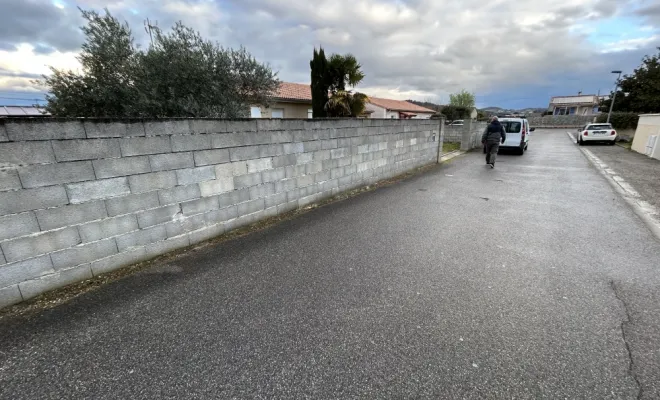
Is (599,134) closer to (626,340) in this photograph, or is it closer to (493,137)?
(493,137)

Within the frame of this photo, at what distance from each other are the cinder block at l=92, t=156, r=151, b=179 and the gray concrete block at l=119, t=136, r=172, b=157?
0.06 meters

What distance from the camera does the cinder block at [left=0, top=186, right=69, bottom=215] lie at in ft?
7.59

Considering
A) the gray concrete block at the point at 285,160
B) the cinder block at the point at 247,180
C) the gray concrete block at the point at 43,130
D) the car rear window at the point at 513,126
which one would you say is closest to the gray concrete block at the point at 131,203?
the gray concrete block at the point at 43,130

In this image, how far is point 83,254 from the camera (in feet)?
9.07

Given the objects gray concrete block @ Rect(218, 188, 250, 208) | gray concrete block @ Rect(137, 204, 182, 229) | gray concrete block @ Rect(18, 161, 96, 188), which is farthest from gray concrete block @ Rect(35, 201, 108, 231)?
gray concrete block @ Rect(218, 188, 250, 208)

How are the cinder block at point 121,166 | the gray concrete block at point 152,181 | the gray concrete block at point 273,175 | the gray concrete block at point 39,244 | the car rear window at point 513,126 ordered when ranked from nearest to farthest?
1. the gray concrete block at point 39,244
2. the cinder block at point 121,166
3. the gray concrete block at point 152,181
4. the gray concrete block at point 273,175
5. the car rear window at point 513,126

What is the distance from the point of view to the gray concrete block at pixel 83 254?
264cm

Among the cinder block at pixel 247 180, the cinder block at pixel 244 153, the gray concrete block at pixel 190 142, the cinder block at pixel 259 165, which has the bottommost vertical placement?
the cinder block at pixel 247 180

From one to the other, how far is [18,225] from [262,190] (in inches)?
102

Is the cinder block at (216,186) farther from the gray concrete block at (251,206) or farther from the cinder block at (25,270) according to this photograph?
the cinder block at (25,270)

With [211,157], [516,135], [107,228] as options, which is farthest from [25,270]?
[516,135]

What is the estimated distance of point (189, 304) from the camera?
8.23 feet

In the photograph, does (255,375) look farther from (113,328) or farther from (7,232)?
(7,232)

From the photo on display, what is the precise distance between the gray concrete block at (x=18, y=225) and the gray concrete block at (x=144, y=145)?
909mm
